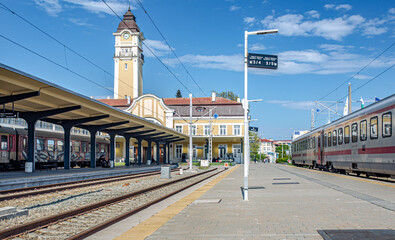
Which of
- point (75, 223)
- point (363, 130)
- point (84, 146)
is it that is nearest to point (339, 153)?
point (363, 130)

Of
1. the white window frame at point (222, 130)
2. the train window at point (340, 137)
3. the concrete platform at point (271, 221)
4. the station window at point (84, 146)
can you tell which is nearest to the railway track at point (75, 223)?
the concrete platform at point (271, 221)

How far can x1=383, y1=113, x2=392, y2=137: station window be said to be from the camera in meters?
15.9

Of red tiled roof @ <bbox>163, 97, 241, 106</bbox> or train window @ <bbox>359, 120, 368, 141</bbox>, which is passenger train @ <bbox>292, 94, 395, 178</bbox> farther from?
red tiled roof @ <bbox>163, 97, 241, 106</bbox>

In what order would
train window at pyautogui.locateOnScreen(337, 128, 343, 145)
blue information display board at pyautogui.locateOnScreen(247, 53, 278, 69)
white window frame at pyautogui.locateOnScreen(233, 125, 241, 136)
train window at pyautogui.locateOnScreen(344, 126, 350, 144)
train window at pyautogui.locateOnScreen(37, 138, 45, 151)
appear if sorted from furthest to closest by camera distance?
white window frame at pyautogui.locateOnScreen(233, 125, 241, 136) → train window at pyautogui.locateOnScreen(37, 138, 45, 151) → train window at pyautogui.locateOnScreen(337, 128, 343, 145) → train window at pyautogui.locateOnScreen(344, 126, 350, 144) → blue information display board at pyautogui.locateOnScreen(247, 53, 278, 69)

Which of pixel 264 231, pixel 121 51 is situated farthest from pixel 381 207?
pixel 121 51

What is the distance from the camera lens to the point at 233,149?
7112 cm

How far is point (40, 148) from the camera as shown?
30.8 metres

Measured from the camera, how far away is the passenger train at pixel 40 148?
27688 millimetres

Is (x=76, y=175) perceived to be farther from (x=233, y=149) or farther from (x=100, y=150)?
(x=233, y=149)

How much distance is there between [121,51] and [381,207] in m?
75.1

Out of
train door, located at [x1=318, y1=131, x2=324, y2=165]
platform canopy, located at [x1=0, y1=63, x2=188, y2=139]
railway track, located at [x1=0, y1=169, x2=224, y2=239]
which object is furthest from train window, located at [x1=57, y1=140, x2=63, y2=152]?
railway track, located at [x1=0, y1=169, x2=224, y2=239]

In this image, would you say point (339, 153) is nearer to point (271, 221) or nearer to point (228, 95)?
point (271, 221)

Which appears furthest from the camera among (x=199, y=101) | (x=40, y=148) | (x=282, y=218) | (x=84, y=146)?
(x=199, y=101)

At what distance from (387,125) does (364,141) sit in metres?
3.07
